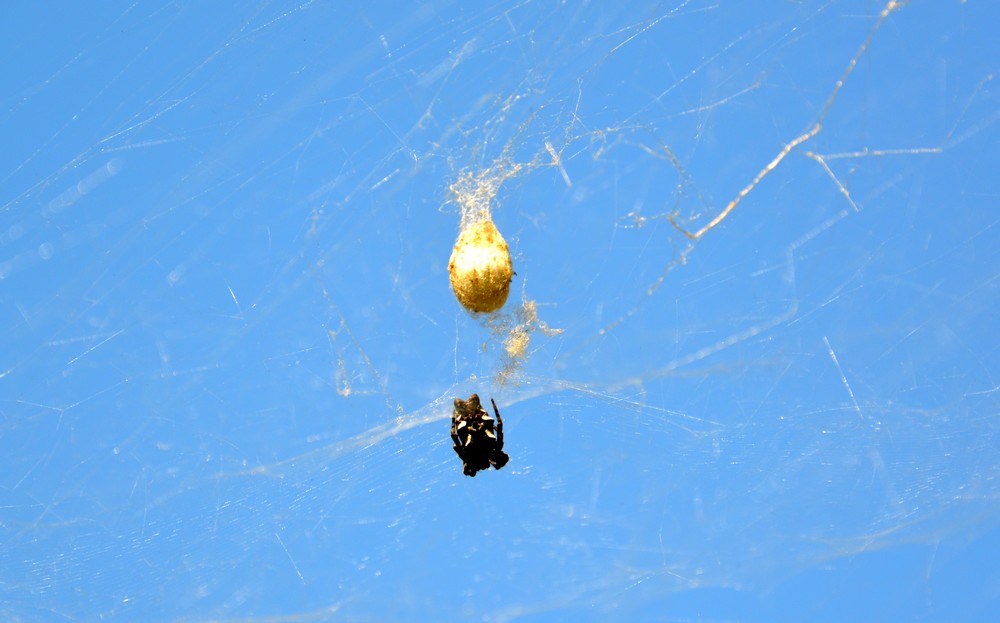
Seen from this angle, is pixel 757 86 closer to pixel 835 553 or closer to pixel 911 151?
pixel 911 151

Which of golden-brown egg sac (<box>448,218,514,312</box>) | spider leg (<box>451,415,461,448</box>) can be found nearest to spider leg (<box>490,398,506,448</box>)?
spider leg (<box>451,415,461,448</box>)

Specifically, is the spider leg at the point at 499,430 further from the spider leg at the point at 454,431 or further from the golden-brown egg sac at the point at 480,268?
the golden-brown egg sac at the point at 480,268

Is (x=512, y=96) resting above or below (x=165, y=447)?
above

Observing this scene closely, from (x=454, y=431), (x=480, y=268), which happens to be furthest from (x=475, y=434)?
(x=480, y=268)

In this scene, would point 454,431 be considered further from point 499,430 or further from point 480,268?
point 480,268

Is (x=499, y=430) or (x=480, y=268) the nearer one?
(x=480, y=268)

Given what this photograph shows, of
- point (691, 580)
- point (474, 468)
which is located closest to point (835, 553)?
point (691, 580)

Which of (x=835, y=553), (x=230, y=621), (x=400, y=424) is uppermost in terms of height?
(x=400, y=424)

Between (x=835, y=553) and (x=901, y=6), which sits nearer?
(x=901, y=6)
